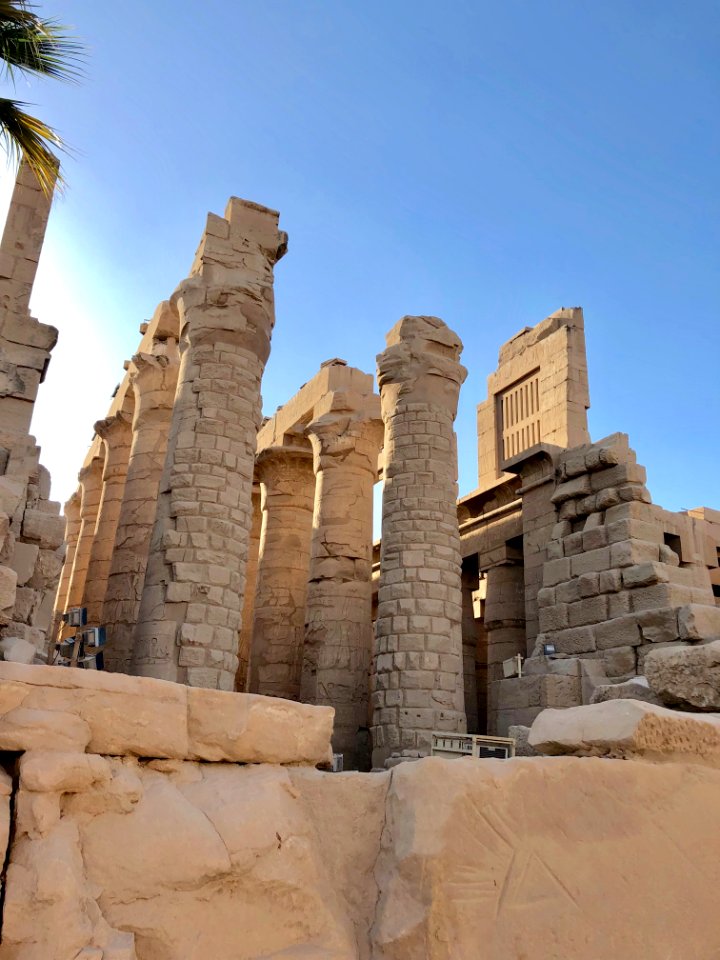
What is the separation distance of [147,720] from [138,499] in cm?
1233

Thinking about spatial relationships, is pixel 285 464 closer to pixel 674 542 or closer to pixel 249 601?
pixel 249 601

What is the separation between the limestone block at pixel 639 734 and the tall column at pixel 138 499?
10598mm

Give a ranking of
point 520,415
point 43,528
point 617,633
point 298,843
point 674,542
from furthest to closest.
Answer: point 520,415 → point 674,542 → point 617,633 → point 43,528 → point 298,843

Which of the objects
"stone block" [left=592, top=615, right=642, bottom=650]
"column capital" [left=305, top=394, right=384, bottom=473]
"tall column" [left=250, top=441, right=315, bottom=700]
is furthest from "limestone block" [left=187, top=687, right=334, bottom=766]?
"column capital" [left=305, top=394, right=384, bottom=473]

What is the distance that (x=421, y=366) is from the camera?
13.2 metres

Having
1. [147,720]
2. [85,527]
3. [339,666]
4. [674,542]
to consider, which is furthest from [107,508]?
[147,720]

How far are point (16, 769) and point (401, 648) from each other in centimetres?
956

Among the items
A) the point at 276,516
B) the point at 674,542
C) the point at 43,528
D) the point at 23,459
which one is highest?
the point at 276,516

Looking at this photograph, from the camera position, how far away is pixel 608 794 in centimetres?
299

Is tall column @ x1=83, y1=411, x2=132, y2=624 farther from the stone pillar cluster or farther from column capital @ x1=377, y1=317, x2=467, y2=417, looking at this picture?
column capital @ x1=377, y1=317, x2=467, y2=417

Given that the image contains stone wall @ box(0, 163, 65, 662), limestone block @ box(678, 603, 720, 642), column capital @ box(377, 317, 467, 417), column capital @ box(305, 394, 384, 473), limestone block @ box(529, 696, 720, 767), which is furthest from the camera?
column capital @ box(305, 394, 384, 473)

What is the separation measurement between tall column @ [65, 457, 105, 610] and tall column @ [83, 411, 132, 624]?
3.69ft

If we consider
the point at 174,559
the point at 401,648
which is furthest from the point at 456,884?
the point at 401,648

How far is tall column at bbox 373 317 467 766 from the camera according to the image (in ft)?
37.1
